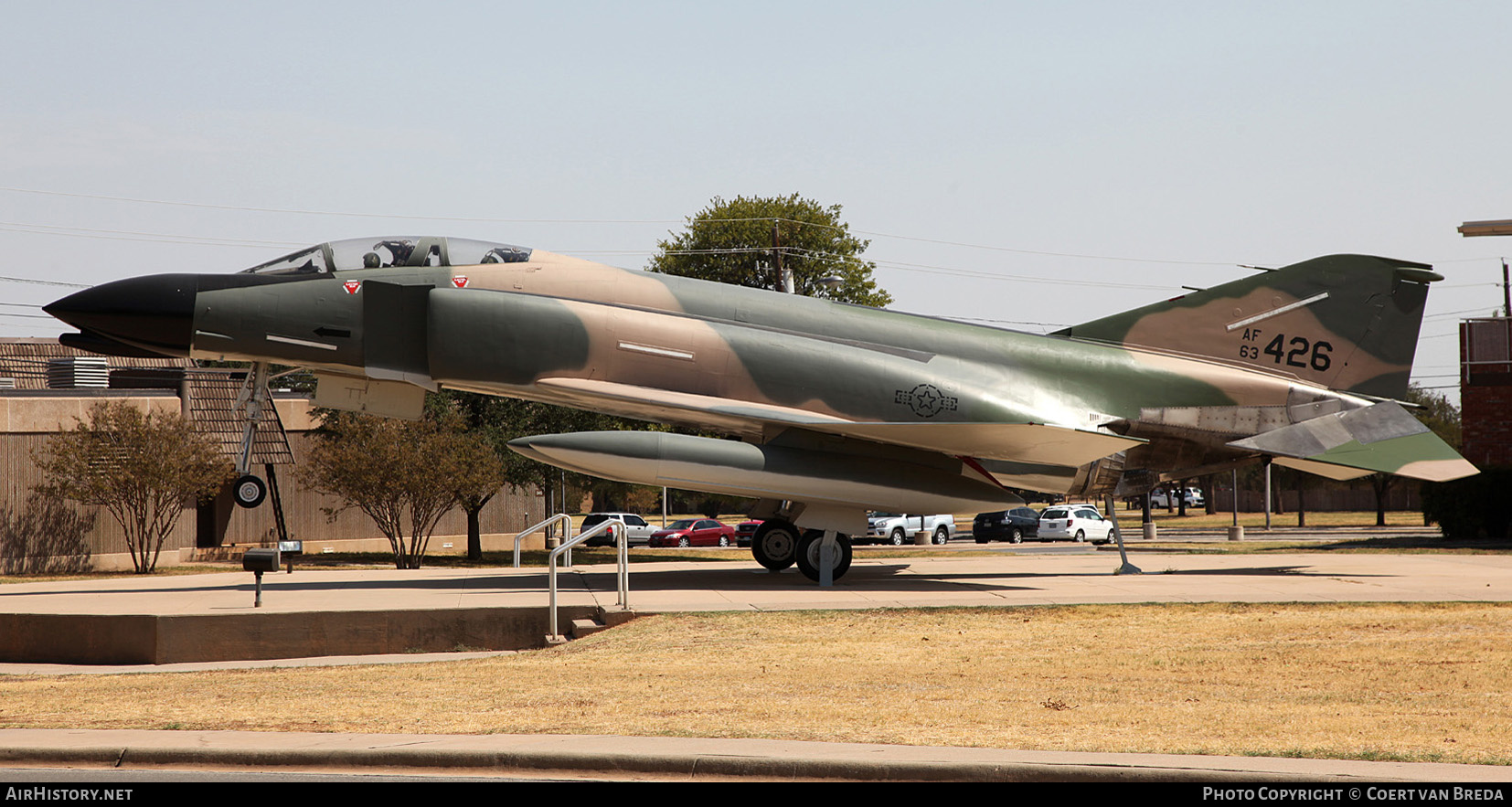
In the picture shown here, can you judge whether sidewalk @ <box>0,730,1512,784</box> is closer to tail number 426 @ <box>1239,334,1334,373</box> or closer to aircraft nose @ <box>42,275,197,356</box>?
aircraft nose @ <box>42,275,197,356</box>

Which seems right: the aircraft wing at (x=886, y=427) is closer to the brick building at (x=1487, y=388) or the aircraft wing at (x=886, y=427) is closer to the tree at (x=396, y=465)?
the tree at (x=396, y=465)

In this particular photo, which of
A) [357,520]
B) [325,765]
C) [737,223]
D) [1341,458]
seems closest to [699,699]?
[325,765]

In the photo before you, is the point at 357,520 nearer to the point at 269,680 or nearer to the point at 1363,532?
the point at 269,680

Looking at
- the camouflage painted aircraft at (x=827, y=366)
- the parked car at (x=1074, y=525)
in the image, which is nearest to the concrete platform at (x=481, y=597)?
the camouflage painted aircraft at (x=827, y=366)

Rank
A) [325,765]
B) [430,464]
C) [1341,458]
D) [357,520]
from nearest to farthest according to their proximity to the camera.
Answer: [325,765] < [1341,458] < [430,464] < [357,520]

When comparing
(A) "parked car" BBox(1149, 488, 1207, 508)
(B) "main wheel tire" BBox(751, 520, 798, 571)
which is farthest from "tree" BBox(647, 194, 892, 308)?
(A) "parked car" BBox(1149, 488, 1207, 508)

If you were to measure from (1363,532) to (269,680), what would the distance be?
43.9m

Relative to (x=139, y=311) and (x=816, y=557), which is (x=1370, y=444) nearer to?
(x=816, y=557)

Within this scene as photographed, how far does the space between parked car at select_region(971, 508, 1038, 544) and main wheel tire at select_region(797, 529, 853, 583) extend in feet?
93.2

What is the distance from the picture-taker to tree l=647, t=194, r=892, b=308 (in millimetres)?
45375

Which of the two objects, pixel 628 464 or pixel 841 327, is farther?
pixel 841 327

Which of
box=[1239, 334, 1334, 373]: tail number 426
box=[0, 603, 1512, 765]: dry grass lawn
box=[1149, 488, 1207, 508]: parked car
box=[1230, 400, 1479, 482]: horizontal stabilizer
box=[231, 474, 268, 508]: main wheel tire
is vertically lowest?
box=[1149, 488, 1207, 508]: parked car

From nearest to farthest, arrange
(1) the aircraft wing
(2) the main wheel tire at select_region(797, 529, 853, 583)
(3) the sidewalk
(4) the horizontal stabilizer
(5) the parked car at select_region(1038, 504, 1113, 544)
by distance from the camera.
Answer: (3) the sidewalk, (1) the aircraft wing, (4) the horizontal stabilizer, (2) the main wheel tire at select_region(797, 529, 853, 583), (5) the parked car at select_region(1038, 504, 1113, 544)

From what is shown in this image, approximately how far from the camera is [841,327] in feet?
59.6
